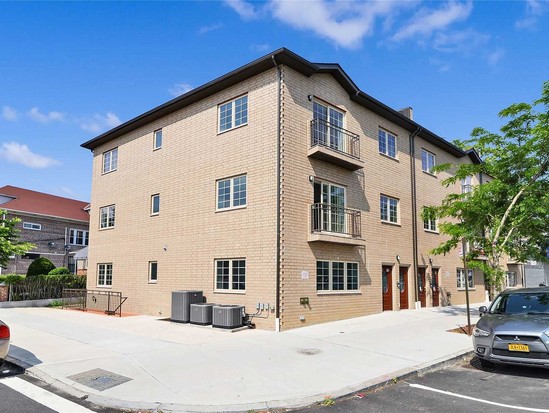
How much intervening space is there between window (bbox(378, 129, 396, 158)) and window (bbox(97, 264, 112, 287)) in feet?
46.1

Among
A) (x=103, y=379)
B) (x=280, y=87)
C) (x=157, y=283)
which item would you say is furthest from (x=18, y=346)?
(x=280, y=87)

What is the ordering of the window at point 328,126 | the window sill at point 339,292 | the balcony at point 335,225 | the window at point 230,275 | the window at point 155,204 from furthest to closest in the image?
1. the window at point 155,204
2. the window at point 328,126
3. the window sill at point 339,292
4. the window at point 230,275
5. the balcony at point 335,225

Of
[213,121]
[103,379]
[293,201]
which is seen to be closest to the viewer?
[103,379]

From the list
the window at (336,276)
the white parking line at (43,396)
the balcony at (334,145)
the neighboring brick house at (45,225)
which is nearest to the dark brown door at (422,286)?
the window at (336,276)

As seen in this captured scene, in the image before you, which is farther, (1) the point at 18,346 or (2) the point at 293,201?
(2) the point at 293,201

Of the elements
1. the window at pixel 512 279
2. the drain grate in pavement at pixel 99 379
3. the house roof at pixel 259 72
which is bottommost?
the drain grate in pavement at pixel 99 379

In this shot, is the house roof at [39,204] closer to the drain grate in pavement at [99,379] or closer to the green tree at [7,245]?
the green tree at [7,245]

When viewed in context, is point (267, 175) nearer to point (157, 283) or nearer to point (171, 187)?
point (171, 187)

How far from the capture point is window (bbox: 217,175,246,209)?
1471 centimetres

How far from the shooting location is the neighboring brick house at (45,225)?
35219mm

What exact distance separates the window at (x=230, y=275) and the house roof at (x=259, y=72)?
6.41 meters

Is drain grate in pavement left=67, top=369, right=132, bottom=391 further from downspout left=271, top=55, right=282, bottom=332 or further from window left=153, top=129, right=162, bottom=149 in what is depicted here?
window left=153, top=129, right=162, bottom=149

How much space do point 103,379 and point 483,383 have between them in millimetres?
6340

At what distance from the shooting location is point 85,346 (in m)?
10.1
